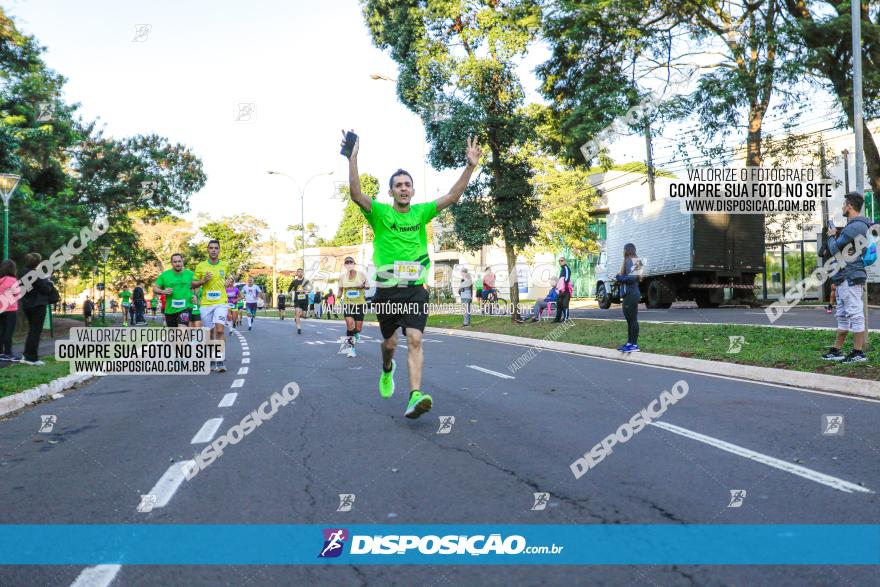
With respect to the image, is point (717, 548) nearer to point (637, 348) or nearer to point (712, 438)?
point (712, 438)

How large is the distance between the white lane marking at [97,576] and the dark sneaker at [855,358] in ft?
30.3

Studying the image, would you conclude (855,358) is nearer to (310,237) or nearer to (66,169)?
(66,169)

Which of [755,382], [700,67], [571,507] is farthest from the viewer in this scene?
[700,67]

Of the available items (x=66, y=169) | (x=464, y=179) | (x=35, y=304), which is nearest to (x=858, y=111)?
(x=464, y=179)

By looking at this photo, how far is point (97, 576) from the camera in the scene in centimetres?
307

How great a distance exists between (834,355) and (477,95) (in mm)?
13709

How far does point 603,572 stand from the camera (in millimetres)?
3057

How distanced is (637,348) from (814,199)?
1914cm

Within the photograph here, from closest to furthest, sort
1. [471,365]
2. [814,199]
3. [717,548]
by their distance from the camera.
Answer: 1. [717,548]
2. [471,365]
3. [814,199]

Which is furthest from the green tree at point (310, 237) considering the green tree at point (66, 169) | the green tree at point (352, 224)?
the green tree at point (66, 169)

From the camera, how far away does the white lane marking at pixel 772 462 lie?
4305 millimetres

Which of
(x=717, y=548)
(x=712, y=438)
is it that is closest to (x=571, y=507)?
(x=717, y=548)

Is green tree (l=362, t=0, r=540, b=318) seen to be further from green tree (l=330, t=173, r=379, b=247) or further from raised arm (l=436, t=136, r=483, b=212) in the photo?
green tree (l=330, t=173, r=379, b=247)

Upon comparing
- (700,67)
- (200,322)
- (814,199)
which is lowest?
(200,322)
